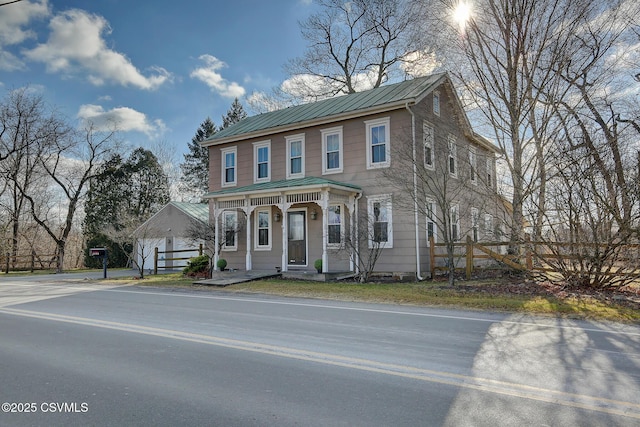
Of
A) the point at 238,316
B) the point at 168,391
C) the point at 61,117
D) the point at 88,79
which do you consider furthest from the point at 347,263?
the point at 61,117

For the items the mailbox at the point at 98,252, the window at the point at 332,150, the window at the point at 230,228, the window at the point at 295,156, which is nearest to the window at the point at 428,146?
the window at the point at 332,150

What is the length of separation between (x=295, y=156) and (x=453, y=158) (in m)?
6.50

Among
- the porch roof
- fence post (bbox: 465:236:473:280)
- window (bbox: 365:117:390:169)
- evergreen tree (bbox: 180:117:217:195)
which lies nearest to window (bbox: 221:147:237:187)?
the porch roof

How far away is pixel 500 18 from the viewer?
1485 cm

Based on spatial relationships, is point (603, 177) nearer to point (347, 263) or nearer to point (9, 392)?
point (347, 263)

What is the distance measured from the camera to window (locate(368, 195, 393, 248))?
1561cm

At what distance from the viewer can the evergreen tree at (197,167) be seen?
155ft

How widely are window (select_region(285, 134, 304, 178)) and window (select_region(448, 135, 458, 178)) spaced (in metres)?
5.94

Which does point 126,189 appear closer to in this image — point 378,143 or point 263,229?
point 263,229

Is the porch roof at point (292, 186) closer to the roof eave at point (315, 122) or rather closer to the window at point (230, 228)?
the window at point (230, 228)

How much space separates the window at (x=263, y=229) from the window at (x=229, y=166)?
249 cm

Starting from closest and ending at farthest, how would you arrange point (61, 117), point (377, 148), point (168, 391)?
point (168, 391), point (377, 148), point (61, 117)

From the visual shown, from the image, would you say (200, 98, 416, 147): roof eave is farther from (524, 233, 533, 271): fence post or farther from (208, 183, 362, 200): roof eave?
(524, 233, 533, 271): fence post

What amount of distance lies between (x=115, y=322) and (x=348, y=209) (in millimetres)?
10373
